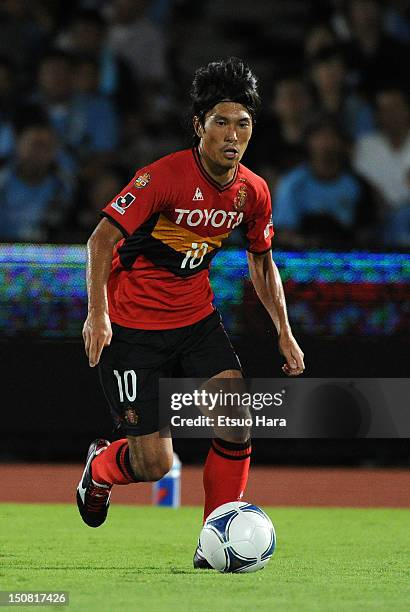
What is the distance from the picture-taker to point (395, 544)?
23.1ft

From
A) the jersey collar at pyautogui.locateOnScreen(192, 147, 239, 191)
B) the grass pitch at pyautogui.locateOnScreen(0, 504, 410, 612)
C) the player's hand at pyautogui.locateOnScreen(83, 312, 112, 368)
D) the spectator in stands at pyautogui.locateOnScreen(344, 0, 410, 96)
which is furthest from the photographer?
the spectator in stands at pyautogui.locateOnScreen(344, 0, 410, 96)

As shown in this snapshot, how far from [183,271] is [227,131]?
2.31 ft

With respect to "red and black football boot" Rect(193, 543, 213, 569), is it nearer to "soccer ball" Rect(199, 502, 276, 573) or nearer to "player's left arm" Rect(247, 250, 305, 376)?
"soccer ball" Rect(199, 502, 276, 573)

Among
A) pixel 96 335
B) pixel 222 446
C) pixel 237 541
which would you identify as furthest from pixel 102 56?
pixel 237 541

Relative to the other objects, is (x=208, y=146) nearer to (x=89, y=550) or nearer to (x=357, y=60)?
(x=89, y=550)

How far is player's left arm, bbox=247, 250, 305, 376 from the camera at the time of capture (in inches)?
244

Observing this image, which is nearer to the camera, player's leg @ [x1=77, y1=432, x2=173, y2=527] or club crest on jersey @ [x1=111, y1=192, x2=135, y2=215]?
club crest on jersey @ [x1=111, y1=192, x2=135, y2=215]

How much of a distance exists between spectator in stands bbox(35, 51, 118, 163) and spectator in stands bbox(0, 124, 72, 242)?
26.8 inches

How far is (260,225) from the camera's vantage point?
6266 millimetres

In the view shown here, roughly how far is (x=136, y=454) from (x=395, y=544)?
1603mm

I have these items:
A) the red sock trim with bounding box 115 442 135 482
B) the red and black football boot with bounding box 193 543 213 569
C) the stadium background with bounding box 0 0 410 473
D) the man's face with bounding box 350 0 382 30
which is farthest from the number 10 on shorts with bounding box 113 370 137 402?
the man's face with bounding box 350 0 382 30

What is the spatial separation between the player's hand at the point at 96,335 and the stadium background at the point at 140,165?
4871mm

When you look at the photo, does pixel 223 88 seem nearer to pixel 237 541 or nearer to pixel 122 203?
pixel 122 203

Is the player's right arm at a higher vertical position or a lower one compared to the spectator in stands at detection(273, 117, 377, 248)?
lower
